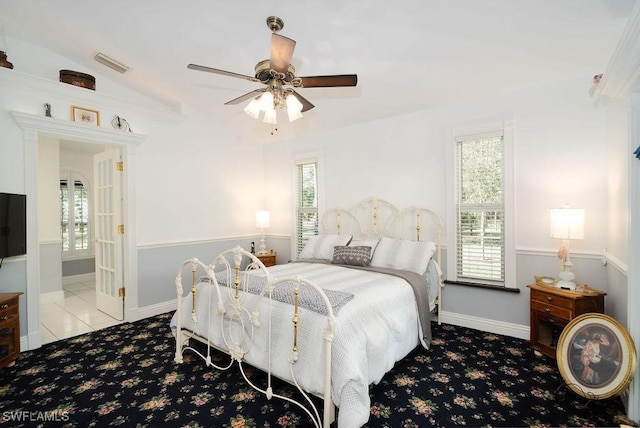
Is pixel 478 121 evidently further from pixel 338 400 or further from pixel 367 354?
pixel 338 400

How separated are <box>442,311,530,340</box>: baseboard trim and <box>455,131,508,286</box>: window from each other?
0.43m

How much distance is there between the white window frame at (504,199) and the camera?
3.23 metres

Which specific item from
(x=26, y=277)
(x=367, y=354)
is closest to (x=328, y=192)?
(x=367, y=354)

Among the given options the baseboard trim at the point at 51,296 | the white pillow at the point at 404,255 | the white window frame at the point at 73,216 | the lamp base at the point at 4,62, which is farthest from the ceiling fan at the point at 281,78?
the white window frame at the point at 73,216

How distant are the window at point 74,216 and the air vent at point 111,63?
11.8ft

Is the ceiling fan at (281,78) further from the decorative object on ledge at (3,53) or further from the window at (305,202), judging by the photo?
the window at (305,202)

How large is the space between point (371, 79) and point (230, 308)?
108 inches

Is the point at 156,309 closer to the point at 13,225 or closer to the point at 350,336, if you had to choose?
the point at 13,225

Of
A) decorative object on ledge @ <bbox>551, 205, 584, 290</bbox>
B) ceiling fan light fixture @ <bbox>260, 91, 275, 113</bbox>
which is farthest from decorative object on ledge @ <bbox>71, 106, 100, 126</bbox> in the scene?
decorative object on ledge @ <bbox>551, 205, 584, 290</bbox>

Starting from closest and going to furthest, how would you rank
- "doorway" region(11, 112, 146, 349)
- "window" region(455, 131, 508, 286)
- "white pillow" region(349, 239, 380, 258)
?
1. "doorway" region(11, 112, 146, 349)
2. "window" region(455, 131, 508, 286)
3. "white pillow" region(349, 239, 380, 258)

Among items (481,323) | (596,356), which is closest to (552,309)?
(596,356)

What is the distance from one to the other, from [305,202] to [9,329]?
12.0 ft

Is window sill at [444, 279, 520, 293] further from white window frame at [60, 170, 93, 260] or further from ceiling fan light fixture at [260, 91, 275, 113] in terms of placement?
white window frame at [60, 170, 93, 260]

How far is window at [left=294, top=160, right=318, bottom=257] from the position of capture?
4.93 m
